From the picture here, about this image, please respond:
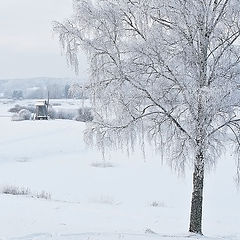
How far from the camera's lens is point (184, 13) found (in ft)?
34.0

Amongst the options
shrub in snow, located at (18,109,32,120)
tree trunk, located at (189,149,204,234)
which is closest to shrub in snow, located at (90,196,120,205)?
tree trunk, located at (189,149,204,234)

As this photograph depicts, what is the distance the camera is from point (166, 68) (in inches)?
424

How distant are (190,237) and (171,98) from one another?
361 centimetres

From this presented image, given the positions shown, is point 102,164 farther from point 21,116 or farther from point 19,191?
point 21,116

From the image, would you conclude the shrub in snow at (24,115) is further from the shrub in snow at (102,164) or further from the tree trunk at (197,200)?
the tree trunk at (197,200)

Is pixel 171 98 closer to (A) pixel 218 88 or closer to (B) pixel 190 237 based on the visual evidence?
(A) pixel 218 88

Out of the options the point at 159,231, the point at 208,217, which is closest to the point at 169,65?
the point at 159,231

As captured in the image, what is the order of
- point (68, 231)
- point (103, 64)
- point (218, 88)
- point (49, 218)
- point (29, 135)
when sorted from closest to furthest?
point (218, 88)
point (103, 64)
point (68, 231)
point (49, 218)
point (29, 135)

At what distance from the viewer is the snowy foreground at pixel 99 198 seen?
12.9m

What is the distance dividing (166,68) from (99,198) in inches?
A: 455

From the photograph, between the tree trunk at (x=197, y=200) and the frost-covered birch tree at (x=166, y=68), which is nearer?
the frost-covered birch tree at (x=166, y=68)

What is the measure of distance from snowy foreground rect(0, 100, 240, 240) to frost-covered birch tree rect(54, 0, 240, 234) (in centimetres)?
229

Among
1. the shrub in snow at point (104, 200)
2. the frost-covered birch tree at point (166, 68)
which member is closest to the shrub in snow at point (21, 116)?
the shrub in snow at point (104, 200)

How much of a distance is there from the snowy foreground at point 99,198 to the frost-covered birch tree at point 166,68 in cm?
229
